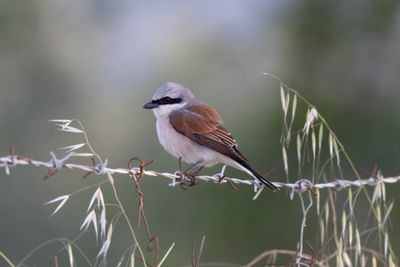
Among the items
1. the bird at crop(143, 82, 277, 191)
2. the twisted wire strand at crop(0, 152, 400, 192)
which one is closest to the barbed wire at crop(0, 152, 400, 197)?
the twisted wire strand at crop(0, 152, 400, 192)

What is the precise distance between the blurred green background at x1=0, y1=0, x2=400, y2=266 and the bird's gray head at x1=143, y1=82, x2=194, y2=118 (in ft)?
7.90

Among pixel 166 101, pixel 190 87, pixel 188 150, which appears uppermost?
pixel 166 101

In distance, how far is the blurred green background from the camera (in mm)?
7887

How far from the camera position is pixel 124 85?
12.5m

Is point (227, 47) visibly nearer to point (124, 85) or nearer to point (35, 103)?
point (124, 85)

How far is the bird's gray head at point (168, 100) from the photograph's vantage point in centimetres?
473

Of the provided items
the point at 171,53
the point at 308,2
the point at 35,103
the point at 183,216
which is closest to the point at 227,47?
the point at 171,53

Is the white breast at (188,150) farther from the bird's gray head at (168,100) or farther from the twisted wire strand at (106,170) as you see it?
the twisted wire strand at (106,170)

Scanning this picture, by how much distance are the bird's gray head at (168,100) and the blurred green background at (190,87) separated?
2408mm

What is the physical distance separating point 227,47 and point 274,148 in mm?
3826

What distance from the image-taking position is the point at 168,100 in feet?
15.6

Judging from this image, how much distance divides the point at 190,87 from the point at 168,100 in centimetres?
560

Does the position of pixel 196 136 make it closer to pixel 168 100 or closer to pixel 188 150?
pixel 188 150

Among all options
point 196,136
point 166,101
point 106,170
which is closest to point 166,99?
point 166,101
